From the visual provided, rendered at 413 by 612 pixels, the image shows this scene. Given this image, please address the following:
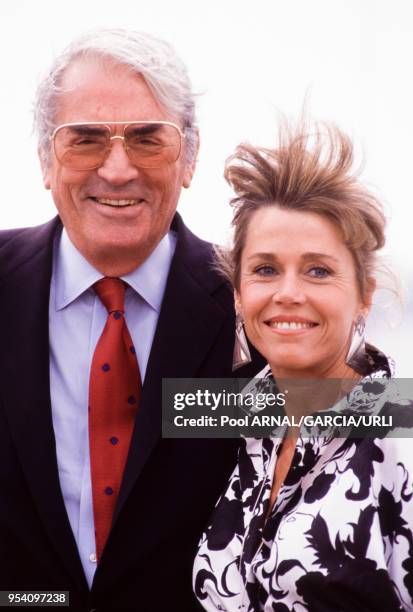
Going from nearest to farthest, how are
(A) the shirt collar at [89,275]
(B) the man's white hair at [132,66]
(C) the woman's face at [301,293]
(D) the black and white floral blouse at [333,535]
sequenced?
1. (D) the black and white floral blouse at [333,535]
2. (C) the woman's face at [301,293]
3. (B) the man's white hair at [132,66]
4. (A) the shirt collar at [89,275]

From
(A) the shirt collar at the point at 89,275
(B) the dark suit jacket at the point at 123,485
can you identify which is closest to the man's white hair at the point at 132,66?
(A) the shirt collar at the point at 89,275

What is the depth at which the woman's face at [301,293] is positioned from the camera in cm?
194

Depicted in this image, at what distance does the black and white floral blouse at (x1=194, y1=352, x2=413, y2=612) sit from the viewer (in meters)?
1.73

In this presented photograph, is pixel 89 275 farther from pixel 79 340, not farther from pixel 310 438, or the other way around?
pixel 310 438

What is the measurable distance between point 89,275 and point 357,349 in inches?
29.8

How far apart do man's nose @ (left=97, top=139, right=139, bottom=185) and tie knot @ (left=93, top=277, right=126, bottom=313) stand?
26 cm

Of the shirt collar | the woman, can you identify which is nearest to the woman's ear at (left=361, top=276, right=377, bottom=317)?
the woman

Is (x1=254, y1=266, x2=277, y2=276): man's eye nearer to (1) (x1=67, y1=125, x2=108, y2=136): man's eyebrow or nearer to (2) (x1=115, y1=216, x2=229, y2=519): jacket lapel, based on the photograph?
(2) (x1=115, y1=216, x2=229, y2=519): jacket lapel

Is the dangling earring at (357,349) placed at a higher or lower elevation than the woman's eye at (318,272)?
lower

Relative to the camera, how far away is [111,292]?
2.38m

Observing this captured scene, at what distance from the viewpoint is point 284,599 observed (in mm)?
1809

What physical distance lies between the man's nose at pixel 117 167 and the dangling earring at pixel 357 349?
2.32 ft

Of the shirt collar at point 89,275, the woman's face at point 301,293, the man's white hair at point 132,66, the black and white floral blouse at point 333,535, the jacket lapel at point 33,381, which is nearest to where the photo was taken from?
the black and white floral blouse at point 333,535

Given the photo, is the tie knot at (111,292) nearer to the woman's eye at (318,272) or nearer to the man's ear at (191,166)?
the man's ear at (191,166)
